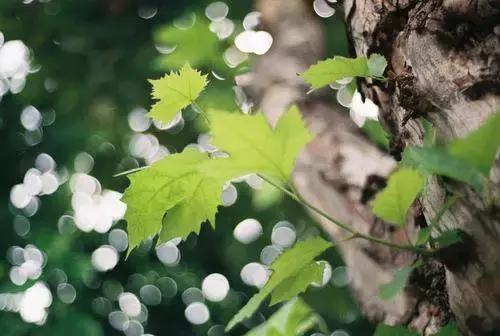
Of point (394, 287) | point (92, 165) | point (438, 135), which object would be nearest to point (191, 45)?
point (92, 165)

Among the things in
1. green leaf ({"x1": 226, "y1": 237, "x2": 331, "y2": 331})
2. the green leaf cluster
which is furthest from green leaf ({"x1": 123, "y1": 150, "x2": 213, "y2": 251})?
green leaf ({"x1": 226, "y1": 237, "x2": 331, "y2": 331})

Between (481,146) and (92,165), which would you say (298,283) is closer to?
(481,146)

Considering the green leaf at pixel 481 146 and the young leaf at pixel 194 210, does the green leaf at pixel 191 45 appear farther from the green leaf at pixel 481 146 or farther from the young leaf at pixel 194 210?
the green leaf at pixel 481 146

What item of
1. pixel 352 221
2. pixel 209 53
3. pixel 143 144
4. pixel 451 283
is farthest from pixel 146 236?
pixel 143 144

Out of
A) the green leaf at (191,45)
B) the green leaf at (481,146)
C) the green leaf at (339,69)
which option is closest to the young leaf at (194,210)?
the green leaf at (339,69)

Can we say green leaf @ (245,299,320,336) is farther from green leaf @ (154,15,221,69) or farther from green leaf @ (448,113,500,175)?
green leaf @ (154,15,221,69)

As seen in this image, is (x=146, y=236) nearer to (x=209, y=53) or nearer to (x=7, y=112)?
(x=209, y=53)
